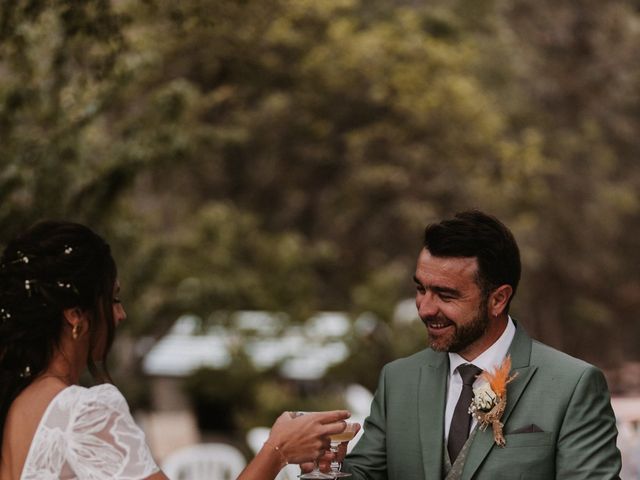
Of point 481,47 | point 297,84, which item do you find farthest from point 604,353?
point 297,84

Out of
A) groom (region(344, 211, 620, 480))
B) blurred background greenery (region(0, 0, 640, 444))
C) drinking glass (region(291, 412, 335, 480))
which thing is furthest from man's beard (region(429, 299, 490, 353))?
blurred background greenery (region(0, 0, 640, 444))

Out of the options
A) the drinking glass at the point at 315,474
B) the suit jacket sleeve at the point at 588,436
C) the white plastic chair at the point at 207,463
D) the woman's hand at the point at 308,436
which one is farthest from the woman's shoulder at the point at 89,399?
the white plastic chair at the point at 207,463

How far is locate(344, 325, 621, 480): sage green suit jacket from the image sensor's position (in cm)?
369

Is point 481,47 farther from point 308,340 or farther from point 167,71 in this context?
point 308,340

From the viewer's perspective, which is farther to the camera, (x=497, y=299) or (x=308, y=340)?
(x=308, y=340)

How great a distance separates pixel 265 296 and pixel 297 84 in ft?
12.3

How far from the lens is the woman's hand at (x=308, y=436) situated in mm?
3854

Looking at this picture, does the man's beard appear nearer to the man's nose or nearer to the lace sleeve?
Answer: the man's nose

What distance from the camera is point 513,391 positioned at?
3.83 m

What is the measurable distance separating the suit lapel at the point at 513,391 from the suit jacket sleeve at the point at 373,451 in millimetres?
376

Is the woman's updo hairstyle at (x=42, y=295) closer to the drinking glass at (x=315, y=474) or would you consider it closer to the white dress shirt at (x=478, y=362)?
the drinking glass at (x=315, y=474)

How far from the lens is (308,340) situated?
54.1ft

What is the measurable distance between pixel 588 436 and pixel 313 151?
16.6 m

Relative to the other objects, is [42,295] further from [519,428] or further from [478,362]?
[519,428]
